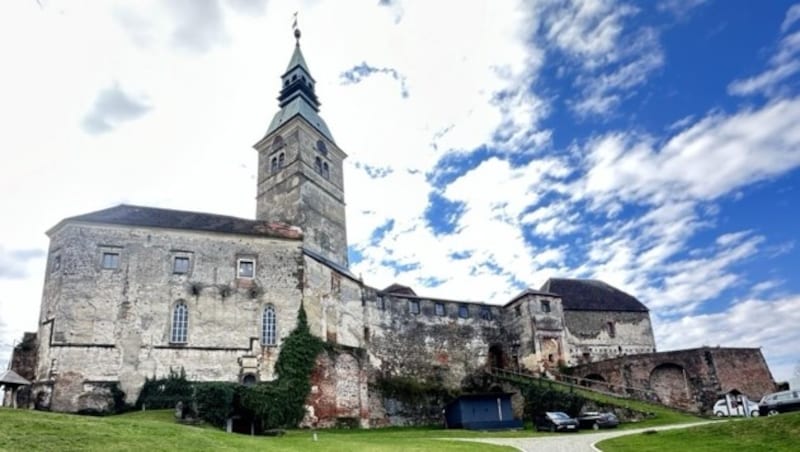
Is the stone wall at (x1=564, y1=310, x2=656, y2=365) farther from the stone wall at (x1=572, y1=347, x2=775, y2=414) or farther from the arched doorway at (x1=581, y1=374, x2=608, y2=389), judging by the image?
the stone wall at (x1=572, y1=347, x2=775, y2=414)

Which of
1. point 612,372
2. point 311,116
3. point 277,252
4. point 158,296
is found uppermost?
point 311,116

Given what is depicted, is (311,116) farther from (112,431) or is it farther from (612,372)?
(112,431)

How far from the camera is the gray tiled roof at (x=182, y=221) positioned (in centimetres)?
2911

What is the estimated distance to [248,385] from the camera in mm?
27094

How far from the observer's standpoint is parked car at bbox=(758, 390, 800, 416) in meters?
23.0

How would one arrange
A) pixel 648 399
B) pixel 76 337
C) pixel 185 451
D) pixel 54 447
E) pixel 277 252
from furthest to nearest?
pixel 648 399 → pixel 277 252 → pixel 76 337 → pixel 185 451 → pixel 54 447

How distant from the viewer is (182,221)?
1208 inches

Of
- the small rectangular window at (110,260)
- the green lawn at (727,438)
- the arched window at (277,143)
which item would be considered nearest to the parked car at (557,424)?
the green lawn at (727,438)

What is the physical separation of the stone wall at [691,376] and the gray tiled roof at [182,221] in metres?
24.6

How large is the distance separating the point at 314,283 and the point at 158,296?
8877mm

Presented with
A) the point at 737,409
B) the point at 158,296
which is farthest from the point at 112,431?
the point at 737,409

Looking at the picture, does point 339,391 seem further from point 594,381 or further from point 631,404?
point 594,381

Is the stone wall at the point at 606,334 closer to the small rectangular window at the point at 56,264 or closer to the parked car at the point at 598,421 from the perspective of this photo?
the parked car at the point at 598,421

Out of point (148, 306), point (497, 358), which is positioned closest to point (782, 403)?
point (497, 358)
